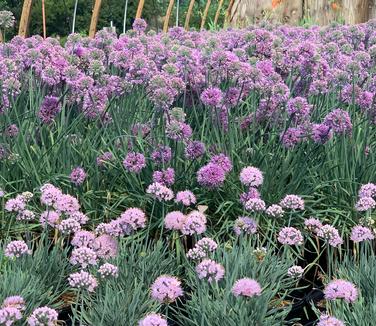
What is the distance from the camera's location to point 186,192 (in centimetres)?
305

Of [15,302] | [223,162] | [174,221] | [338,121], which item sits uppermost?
[338,121]

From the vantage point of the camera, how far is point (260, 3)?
33.1ft

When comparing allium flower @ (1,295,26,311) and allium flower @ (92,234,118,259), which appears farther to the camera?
allium flower @ (92,234,118,259)

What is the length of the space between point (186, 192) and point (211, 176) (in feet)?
0.59

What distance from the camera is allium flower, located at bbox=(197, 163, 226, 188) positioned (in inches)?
125

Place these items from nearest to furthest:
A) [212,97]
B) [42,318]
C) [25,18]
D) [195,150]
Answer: [42,318] → [195,150] → [212,97] → [25,18]

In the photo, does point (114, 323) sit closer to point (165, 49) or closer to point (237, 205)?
point (237, 205)

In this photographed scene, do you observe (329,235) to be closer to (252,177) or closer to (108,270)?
(252,177)

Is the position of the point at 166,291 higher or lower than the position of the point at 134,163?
lower

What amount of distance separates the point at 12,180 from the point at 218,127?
1066 mm

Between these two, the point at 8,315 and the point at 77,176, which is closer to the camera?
the point at 8,315

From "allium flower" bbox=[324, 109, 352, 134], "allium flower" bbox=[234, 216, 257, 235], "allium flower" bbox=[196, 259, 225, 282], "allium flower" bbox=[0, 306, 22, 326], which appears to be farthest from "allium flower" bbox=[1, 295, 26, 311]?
"allium flower" bbox=[324, 109, 352, 134]

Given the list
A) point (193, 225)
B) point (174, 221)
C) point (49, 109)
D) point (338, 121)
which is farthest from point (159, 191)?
point (49, 109)

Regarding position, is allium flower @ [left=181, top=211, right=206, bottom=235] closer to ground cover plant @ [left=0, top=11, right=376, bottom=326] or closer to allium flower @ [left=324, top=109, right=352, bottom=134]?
ground cover plant @ [left=0, top=11, right=376, bottom=326]
